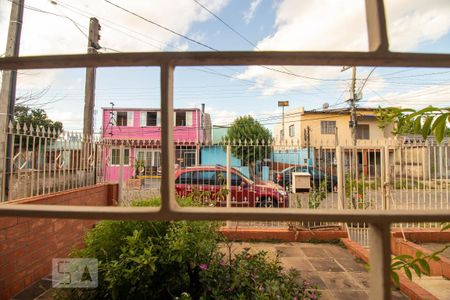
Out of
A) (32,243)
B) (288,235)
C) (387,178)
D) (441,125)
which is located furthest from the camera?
(288,235)

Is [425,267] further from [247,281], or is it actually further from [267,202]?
[267,202]

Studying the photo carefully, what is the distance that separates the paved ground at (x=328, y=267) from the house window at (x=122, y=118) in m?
20.9

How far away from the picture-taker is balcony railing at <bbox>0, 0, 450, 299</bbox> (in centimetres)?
63

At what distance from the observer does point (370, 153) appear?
6141mm

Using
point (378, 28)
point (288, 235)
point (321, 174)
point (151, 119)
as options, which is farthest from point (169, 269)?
point (151, 119)

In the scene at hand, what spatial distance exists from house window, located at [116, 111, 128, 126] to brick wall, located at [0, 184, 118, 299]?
2033cm

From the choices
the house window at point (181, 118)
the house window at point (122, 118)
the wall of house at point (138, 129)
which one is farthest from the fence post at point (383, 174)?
the house window at point (122, 118)

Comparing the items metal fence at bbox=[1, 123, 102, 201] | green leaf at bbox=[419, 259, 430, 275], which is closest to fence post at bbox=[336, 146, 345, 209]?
metal fence at bbox=[1, 123, 102, 201]

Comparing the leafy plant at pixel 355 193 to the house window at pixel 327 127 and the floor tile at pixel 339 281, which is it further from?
the house window at pixel 327 127

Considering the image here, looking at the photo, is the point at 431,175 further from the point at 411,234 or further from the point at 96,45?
the point at 96,45

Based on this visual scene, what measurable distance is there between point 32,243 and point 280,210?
13.1 feet

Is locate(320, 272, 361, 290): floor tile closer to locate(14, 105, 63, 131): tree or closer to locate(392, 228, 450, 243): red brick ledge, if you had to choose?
locate(392, 228, 450, 243): red brick ledge

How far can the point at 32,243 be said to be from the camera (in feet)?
11.6

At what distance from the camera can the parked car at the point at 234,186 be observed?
670 centimetres
